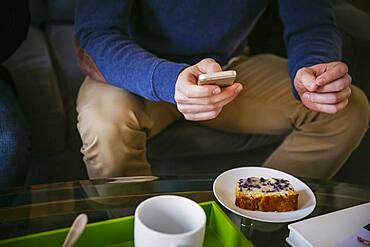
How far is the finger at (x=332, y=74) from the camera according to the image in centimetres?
112

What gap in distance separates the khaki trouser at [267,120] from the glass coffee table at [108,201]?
20 centimetres

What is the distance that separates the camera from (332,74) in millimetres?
1132

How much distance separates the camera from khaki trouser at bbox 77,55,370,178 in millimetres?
1236

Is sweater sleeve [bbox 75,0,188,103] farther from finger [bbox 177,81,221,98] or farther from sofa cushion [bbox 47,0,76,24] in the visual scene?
sofa cushion [bbox 47,0,76,24]

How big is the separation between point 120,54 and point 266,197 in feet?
1.48

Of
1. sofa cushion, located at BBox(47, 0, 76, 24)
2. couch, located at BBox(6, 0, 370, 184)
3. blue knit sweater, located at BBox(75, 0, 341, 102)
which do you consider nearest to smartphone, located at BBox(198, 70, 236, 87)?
blue knit sweater, located at BBox(75, 0, 341, 102)

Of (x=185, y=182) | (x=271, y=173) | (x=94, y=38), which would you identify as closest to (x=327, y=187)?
(x=271, y=173)

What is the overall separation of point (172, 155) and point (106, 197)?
431 mm

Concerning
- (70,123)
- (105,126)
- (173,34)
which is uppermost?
(173,34)

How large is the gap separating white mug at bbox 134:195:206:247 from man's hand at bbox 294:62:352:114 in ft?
1.54

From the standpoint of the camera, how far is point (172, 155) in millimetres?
1420

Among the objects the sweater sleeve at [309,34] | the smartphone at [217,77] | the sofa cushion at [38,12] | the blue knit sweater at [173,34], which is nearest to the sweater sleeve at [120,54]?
the blue knit sweater at [173,34]

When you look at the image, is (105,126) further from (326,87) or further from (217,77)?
(326,87)

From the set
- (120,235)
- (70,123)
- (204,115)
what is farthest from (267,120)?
(120,235)
